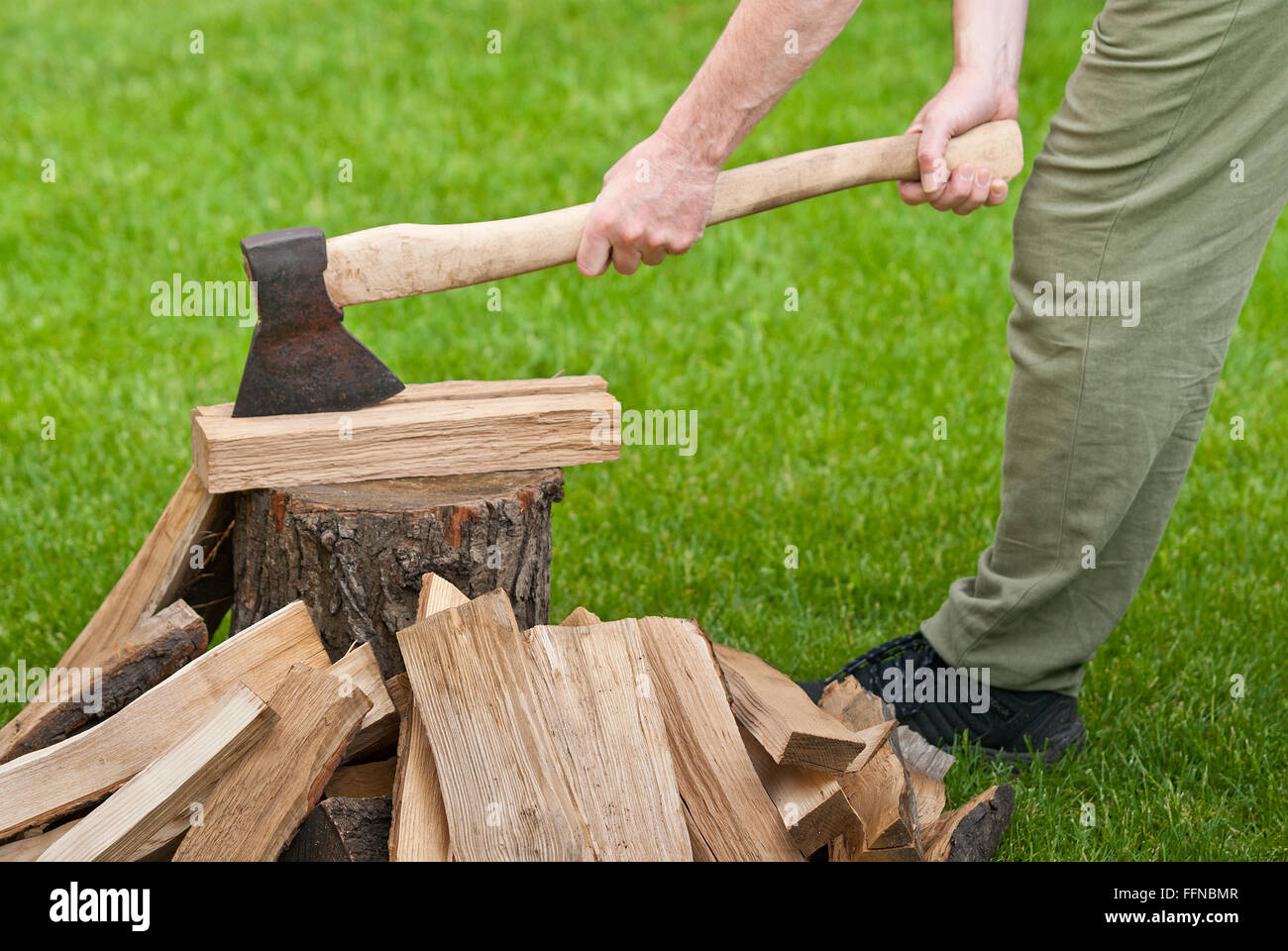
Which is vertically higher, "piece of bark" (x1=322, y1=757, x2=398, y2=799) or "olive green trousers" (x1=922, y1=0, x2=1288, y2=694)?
"olive green trousers" (x1=922, y1=0, x2=1288, y2=694)

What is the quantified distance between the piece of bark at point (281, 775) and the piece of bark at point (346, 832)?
0.03m

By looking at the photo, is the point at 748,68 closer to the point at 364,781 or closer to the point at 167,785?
the point at 364,781

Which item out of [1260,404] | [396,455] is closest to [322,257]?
[396,455]

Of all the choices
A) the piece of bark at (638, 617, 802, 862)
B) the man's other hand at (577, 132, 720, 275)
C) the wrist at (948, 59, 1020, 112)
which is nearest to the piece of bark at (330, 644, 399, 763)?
the piece of bark at (638, 617, 802, 862)

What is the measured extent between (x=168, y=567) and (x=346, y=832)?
2.79 ft

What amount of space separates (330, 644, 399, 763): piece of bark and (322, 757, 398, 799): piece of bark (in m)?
0.03

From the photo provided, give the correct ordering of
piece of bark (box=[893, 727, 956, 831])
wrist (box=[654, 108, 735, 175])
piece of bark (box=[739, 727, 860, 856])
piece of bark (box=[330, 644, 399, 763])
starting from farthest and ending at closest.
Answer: piece of bark (box=[893, 727, 956, 831])
wrist (box=[654, 108, 735, 175])
piece of bark (box=[330, 644, 399, 763])
piece of bark (box=[739, 727, 860, 856])

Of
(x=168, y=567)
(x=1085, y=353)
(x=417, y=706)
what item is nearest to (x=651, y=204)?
(x=1085, y=353)

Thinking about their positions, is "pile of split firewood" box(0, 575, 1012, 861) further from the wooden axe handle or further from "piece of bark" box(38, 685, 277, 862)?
the wooden axe handle

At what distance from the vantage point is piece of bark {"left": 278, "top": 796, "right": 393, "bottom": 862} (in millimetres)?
2189

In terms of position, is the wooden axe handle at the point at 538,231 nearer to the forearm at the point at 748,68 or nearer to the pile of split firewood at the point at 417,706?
the forearm at the point at 748,68

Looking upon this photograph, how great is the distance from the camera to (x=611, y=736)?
231 cm
